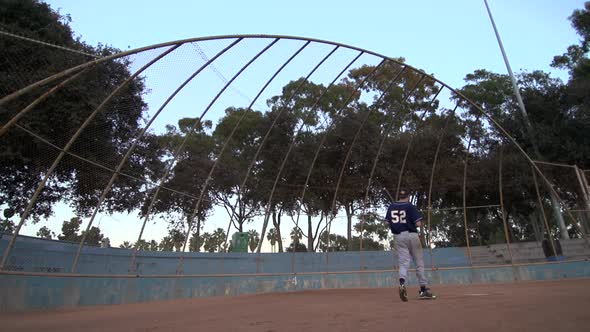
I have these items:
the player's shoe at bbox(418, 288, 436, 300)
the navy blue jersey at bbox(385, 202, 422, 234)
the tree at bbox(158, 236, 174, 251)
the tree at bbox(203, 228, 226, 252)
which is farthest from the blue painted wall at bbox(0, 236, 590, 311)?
the player's shoe at bbox(418, 288, 436, 300)

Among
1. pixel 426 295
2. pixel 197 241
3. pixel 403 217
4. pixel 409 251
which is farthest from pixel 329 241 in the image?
pixel 426 295

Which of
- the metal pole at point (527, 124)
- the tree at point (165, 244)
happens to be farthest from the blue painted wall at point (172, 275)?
the metal pole at point (527, 124)

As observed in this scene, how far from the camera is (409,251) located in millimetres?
7156

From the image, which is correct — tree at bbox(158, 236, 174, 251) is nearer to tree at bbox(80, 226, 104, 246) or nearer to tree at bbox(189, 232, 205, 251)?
tree at bbox(189, 232, 205, 251)

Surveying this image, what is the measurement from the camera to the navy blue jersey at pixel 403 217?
23.3 feet

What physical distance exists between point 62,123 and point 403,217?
34.5ft

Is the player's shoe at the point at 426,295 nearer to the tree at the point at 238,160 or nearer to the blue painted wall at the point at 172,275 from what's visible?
the blue painted wall at the point at 172,275

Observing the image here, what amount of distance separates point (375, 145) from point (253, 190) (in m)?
6.39

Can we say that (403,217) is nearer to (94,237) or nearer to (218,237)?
(94,237)

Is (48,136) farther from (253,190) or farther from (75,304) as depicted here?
(253,190)

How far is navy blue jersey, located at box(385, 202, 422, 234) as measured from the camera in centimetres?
709

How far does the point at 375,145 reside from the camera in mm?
19656

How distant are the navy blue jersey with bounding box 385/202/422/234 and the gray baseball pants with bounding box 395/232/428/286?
11 centimetres

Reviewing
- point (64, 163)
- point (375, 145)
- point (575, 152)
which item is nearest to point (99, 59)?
point (64, 163)
